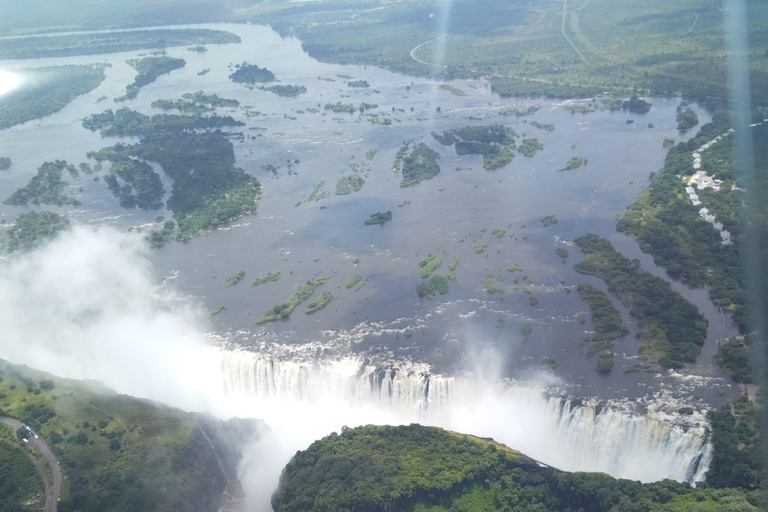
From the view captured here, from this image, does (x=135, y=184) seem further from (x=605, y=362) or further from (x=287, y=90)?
(x=605, y=362)

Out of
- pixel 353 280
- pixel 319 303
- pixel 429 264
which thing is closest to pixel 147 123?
pixel 353 280

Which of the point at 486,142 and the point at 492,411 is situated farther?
the point at 486,142

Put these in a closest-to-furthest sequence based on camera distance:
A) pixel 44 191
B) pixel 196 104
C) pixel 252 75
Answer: pixel 44 191 → pixel 196 104 → pixel 252 75

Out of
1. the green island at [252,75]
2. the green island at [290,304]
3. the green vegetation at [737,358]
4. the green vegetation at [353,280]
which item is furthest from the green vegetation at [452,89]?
the green vegetation at [737,358]

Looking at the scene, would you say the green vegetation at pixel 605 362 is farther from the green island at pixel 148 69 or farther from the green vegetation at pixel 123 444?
the green island at pixel 148 69

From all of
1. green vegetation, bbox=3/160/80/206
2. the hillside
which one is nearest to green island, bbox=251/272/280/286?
the hillside
